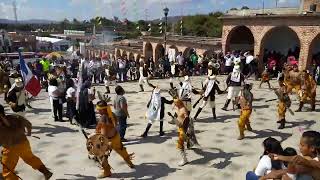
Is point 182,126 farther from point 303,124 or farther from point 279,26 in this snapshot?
point 279,26

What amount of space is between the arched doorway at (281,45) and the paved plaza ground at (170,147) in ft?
29.4

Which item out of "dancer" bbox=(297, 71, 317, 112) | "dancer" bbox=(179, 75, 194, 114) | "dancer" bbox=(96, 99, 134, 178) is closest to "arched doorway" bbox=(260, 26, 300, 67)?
"dancer" bbox=(297, 71, 317, 112)

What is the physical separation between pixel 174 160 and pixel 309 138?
14.5 ft

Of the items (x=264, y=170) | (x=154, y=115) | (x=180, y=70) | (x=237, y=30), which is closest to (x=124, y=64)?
(x=180, y=70)

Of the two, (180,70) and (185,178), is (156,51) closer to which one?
(180,70)

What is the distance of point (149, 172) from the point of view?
7.84 m

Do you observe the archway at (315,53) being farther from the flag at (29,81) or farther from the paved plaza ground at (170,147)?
the flag at (29,81)

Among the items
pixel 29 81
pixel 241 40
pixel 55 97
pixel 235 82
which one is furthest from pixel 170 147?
pixel 241 40

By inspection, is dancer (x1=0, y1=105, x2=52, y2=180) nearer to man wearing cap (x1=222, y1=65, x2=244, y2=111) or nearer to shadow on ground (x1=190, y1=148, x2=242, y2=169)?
shadow on ground (x1=190, y1=148, x2=242, y2=169)

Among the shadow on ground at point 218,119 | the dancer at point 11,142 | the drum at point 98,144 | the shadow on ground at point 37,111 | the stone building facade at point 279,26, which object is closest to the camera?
the dancer at point 11,142

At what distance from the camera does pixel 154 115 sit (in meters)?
9.77

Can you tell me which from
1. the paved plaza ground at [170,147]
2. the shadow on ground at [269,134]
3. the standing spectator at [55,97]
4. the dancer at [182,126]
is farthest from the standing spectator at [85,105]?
the shadow on ground at [269,134]

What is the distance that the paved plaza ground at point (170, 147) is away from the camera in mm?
7805

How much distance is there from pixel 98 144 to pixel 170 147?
2.64 meters
